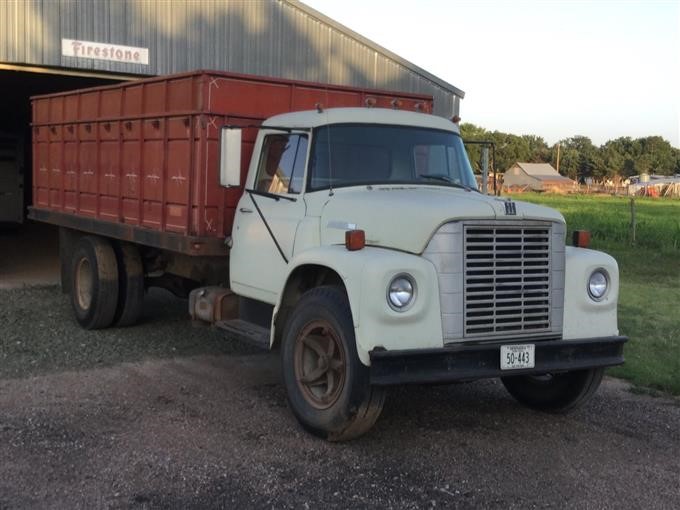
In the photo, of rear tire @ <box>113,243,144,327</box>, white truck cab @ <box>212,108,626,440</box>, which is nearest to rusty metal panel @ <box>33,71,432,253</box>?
rear tire @ <box>113,243,144,327</box>

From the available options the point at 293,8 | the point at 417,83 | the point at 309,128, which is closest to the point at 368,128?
the point at 309,128

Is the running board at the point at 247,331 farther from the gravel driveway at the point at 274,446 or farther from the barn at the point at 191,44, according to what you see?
the barn at the point at 191,44

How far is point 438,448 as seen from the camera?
18.6 ft

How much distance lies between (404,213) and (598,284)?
5.30 feet

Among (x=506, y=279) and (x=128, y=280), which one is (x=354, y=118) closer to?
(x=506, y=279)

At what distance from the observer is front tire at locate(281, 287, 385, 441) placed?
17.4ft

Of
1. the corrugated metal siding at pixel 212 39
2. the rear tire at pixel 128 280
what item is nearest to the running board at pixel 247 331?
the rear tire at pixel 128 280

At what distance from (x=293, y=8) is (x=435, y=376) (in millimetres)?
12210

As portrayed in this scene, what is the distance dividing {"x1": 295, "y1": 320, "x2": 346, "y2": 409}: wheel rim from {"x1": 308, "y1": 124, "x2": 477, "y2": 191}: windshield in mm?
1218

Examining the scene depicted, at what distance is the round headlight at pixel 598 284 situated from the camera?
234 inches

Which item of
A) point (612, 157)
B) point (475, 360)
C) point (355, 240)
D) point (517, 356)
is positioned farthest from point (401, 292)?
point (612, 157)

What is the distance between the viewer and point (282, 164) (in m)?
6.71

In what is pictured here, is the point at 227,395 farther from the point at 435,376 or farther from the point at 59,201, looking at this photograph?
the point at 59,201

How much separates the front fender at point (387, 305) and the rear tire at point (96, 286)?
15.2ft
